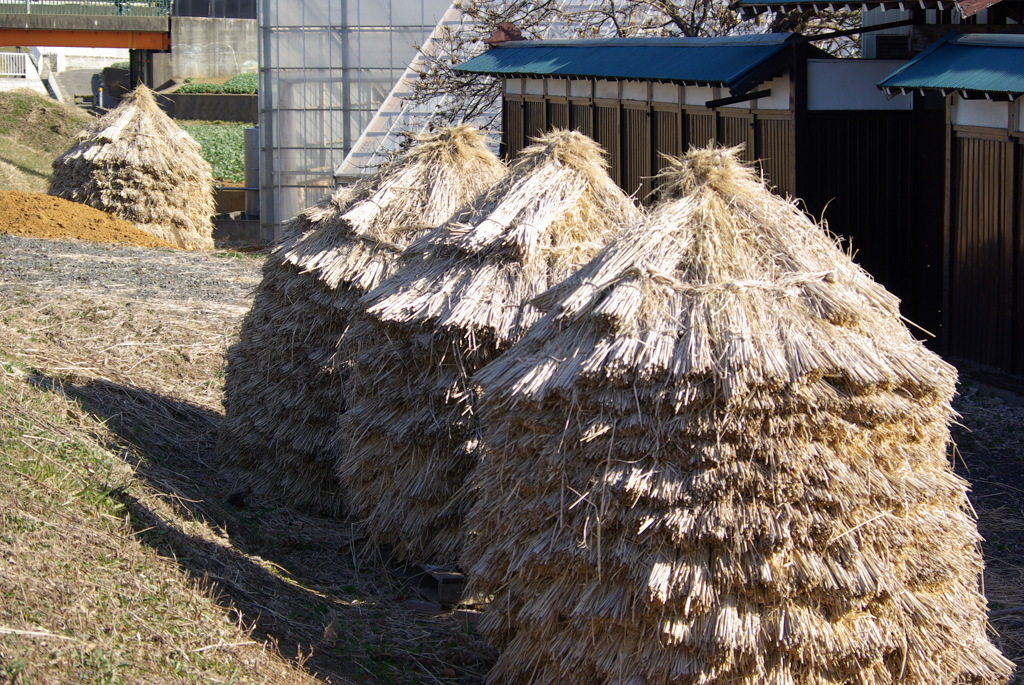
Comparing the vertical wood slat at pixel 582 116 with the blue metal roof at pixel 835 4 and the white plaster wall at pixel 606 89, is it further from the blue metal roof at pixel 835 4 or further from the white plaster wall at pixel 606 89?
the blue metal roof at pixel 835 4

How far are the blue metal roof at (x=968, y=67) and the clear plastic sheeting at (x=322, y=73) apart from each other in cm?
1368

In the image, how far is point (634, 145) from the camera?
12648 millimetres

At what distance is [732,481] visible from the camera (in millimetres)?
3639

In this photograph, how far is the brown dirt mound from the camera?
694 inches

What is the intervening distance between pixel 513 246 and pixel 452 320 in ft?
1.64

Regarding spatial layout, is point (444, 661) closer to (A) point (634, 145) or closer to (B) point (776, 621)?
(B) point (776, 621)

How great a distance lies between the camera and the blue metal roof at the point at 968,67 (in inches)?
298

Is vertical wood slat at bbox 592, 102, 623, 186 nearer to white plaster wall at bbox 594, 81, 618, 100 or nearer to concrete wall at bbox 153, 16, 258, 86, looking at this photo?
white plaster wall at bbox 594, 81, 618, 100

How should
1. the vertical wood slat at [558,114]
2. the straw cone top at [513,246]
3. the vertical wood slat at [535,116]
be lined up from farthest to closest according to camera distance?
the vertical wood slat at [535,116] → the vertical wood slat at [558,114] → the straw cone top at [513,246]

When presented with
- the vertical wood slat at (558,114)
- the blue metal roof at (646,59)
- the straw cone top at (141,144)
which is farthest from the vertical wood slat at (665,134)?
the straw cone top at (141,144)

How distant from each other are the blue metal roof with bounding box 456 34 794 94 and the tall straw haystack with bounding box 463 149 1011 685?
6147mm

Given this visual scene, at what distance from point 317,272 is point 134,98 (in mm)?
16566

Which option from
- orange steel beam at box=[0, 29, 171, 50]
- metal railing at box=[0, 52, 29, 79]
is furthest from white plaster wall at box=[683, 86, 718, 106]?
metal railing at box=[0, 52, 29, 79]

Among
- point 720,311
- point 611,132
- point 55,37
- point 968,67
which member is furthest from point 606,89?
point 55,37
